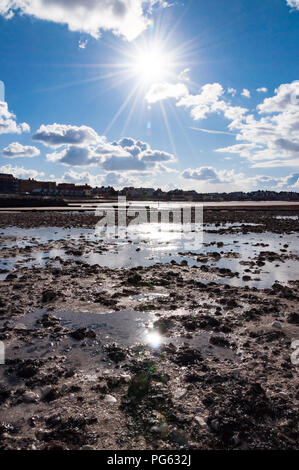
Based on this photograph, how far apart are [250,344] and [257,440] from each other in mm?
2834

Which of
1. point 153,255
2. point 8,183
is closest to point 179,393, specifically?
point 153,255

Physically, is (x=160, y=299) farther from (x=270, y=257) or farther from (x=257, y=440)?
(x=270, y=257)

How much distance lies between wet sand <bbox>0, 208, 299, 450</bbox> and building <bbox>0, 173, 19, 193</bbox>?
583 feet

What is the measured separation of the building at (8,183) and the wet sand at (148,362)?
177602 millimetres

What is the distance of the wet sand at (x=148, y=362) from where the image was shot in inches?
169

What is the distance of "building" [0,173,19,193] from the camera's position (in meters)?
171

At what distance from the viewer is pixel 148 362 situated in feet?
19.9

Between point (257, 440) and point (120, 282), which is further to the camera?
point (120, 282)

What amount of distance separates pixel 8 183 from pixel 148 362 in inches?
A: 7374

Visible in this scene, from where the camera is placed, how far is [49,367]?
19.2ft

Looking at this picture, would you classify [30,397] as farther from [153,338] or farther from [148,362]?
[153,338]
